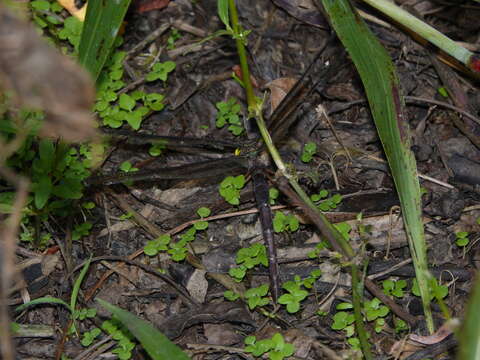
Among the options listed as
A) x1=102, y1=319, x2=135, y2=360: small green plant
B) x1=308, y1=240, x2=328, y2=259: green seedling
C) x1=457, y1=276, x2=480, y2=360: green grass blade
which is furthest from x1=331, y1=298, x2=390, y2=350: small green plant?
x1=457, y1=276, x2=480, y2=360: green grass blade

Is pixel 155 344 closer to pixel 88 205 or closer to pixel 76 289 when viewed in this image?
pixel 76 289

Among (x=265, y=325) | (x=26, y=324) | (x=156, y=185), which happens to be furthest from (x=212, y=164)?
(x=26, y=324)

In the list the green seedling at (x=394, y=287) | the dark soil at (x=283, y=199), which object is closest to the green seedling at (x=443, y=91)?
the dark soil at (x=283, y=199)

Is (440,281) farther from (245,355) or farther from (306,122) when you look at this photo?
(306,122)

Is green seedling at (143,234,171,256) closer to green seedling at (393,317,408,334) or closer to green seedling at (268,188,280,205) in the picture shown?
green seedling at (268,188,280,205)

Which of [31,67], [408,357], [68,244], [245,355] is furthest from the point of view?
[68,244]

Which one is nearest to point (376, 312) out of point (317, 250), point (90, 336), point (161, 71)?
point (317, 250)
